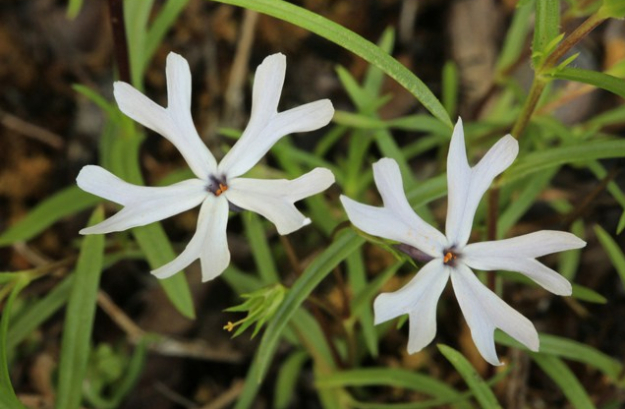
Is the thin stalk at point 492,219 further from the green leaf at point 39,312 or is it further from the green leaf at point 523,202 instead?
the green leaf at point 39,312

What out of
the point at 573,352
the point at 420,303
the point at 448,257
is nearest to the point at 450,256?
the point at 448,257

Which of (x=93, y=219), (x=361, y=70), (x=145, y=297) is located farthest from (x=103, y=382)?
(x=361, y=70)

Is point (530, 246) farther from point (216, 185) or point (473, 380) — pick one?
point (216, 185)

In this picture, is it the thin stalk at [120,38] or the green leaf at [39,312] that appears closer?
the thin stalk at [120,38]

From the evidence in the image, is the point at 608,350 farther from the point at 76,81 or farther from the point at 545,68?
the point at 76,81

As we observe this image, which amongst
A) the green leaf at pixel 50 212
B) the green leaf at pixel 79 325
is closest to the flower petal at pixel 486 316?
the green leaf at pixel 79 325

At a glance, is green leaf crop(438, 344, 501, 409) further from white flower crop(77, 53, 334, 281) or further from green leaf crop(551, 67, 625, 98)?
green leaf crop(551, 67, 625, 98)

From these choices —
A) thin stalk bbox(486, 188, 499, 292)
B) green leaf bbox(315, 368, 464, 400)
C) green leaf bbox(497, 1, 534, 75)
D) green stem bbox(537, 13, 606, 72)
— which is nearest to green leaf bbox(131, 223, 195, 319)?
green leaf bbox(315, 368, 464, 400)
